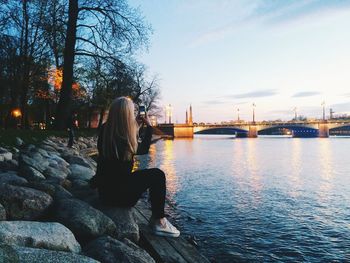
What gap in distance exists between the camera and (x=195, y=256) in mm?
4906

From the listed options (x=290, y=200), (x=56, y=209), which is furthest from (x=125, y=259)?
(x=290, y=200)

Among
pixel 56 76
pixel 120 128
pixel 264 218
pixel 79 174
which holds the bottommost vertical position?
pixel 264 218

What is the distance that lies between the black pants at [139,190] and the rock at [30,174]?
1999 mm

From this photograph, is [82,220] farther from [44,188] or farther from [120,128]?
[120,128]

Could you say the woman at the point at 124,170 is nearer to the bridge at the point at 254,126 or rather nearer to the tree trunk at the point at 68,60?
the tree trunk at the point at 68,60

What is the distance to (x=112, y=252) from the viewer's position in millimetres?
3617

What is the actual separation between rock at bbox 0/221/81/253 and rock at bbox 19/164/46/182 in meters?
2.97

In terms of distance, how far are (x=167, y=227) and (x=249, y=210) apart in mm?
4920

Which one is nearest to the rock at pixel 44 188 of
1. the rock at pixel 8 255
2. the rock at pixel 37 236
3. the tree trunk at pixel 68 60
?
the rock at pixel 37 236

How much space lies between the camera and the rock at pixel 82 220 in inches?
165

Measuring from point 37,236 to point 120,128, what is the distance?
67.2 inches

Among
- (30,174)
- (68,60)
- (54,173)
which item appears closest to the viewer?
(30,174)

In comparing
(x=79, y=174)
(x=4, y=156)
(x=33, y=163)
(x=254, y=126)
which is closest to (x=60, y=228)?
(x=33, y=163)

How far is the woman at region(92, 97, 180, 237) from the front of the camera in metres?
4.66
